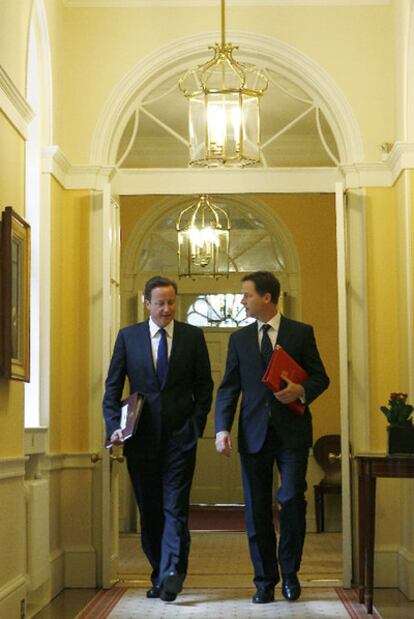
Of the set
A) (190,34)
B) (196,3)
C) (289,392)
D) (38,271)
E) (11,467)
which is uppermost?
(196,3)

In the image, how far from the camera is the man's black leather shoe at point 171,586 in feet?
17.3

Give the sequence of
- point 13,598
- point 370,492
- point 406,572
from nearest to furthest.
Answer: point 13,598 < point 370,492 < point 406,572

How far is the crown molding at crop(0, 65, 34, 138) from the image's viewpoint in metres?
4.53

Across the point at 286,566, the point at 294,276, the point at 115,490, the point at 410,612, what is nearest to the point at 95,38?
the point at 115,490

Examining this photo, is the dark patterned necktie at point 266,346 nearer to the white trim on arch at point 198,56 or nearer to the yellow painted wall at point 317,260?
the white trim on arch at point 198,56

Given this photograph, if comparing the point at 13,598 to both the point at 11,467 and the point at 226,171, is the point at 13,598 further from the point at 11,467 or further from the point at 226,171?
the point at 226,171

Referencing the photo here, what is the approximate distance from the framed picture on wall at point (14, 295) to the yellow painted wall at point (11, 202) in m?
0.06

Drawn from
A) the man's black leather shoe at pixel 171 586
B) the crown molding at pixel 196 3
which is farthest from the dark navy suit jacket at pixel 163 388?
the crown molding at pixel 196 3

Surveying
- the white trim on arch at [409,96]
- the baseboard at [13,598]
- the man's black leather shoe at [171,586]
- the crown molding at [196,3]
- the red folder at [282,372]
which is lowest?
the man's black leather shoe at [171,586]

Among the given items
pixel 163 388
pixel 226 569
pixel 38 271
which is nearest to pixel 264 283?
pixel 163 388

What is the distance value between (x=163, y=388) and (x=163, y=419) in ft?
0.52

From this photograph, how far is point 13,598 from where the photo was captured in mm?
4586

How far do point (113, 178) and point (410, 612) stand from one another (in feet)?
9.66

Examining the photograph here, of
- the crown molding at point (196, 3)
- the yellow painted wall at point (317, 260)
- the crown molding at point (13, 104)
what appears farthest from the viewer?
the yellow painted wall at point (317, 260)
